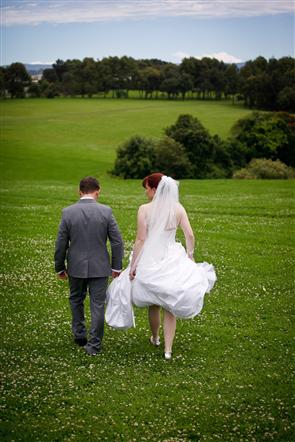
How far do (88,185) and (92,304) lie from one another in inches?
94.6

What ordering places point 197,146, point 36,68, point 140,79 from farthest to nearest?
point 140,79, point 36,68, point 197,146

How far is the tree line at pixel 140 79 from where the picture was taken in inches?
5571

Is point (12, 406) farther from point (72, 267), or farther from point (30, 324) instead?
point (30, 324)

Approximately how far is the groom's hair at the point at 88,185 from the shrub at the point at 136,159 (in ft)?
210

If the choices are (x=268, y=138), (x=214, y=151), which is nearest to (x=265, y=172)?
(x=214, y=151)

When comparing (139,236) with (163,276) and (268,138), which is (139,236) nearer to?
(163,276)

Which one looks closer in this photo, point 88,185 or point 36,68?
point 88,185

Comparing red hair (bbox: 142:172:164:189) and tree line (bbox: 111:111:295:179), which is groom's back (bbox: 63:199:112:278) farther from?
tree line (bbox: 111:111:295:179)

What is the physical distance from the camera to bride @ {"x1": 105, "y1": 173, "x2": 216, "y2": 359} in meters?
10.8

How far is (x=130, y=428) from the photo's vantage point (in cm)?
847

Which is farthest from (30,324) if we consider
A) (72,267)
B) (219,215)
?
(219,215)

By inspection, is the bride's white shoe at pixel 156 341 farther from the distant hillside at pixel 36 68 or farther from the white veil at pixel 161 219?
the distant hillside at pixel 36 68

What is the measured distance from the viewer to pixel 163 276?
10.9 metres

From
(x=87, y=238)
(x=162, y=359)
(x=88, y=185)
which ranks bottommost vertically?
(x=162, y=359)
